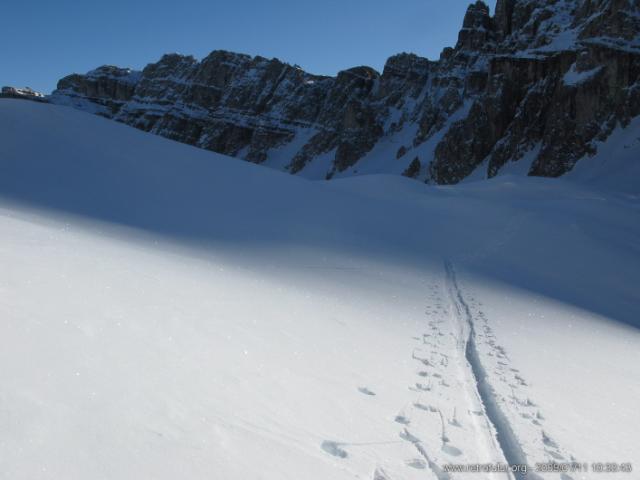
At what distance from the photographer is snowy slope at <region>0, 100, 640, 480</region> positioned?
8.91ft

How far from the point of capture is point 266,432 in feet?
10.2

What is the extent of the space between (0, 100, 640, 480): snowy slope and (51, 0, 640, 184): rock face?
56.9 m

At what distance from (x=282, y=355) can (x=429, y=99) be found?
10428cm

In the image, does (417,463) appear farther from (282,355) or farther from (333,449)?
(282,355)

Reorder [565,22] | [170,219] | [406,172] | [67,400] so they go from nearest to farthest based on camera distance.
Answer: [67,400], [170,219], [565,22], [406,172]

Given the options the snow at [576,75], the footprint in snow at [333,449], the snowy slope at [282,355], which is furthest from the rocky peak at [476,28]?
the footprint in snow at [333,449]

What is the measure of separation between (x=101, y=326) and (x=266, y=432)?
6.06ft

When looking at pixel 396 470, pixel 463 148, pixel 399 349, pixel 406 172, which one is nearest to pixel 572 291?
pixel 399 349

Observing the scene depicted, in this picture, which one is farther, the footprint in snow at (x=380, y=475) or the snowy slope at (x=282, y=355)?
the footprint in snow at (x=380, y=475)

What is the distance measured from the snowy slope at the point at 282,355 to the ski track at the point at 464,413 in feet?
0.07

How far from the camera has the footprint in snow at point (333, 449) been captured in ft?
10.1

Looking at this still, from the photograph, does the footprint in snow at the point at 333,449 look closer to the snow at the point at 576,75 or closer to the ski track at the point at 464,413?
the ski track at the point at 464,413

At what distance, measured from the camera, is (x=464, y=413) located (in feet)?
13.5

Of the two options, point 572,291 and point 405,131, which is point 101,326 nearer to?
point 572,291
